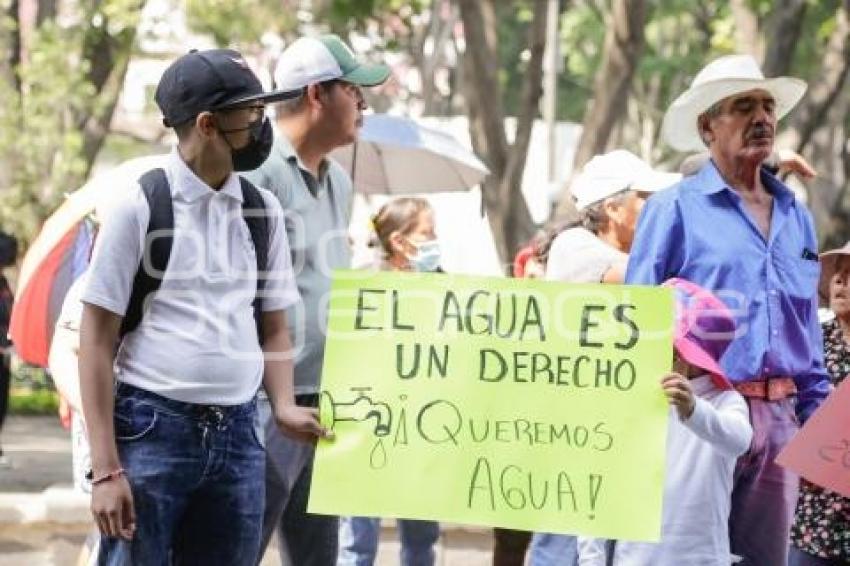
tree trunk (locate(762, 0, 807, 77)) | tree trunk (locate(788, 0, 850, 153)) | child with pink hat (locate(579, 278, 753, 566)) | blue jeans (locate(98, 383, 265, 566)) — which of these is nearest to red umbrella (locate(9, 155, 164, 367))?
blue jeans (locate(98, 383, 265, 566))

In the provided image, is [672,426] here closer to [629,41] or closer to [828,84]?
[629,41]

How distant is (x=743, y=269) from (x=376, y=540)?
2.97 meters

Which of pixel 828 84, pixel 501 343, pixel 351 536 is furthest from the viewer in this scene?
pixel 828 84

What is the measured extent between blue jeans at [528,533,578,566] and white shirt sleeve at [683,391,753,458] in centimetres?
191

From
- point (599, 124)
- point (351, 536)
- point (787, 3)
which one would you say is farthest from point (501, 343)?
point (787, 3)

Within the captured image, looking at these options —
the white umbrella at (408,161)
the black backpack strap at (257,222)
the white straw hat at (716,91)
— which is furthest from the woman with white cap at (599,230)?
the white umbrella at (408,161)

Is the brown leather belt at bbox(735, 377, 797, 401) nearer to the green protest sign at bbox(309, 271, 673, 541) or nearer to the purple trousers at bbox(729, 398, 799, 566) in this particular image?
the purple trousers at bbox(729, 398, 799, 566)

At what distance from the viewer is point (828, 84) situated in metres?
16.1

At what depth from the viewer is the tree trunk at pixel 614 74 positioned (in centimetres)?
1392

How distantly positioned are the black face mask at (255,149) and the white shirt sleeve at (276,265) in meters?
0.11

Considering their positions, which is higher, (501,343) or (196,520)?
(501,343)

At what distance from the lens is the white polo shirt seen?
436 cm

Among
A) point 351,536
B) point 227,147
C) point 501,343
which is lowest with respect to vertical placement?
point 351,536

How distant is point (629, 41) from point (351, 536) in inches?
271
